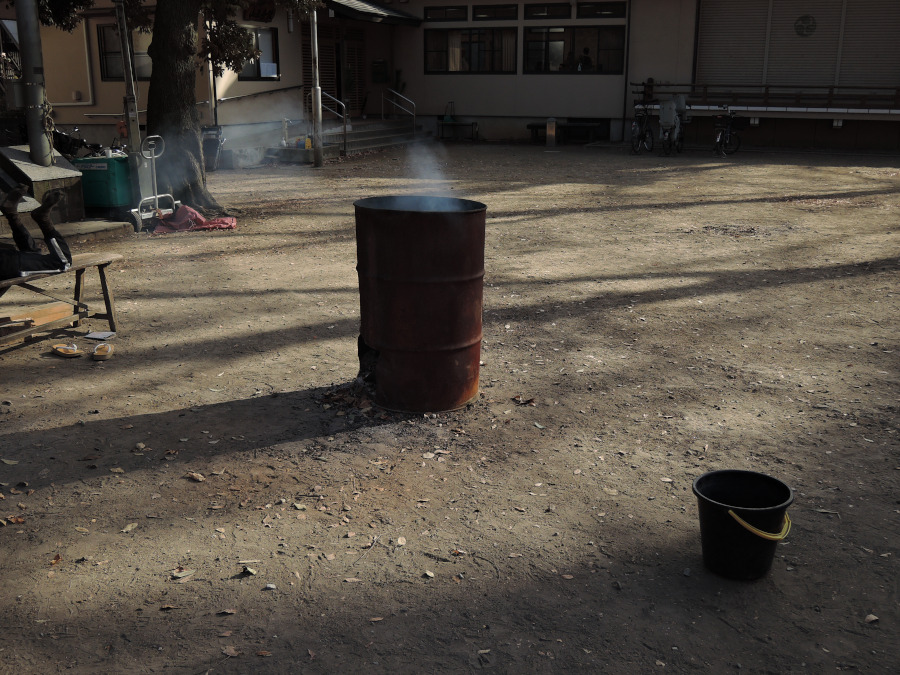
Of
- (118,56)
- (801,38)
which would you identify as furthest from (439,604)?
(801,38)

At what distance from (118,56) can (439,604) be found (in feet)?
72.0

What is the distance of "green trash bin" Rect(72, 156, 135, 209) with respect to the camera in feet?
38.4

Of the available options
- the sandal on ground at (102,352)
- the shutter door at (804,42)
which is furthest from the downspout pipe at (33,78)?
the shutter door at (804,42)

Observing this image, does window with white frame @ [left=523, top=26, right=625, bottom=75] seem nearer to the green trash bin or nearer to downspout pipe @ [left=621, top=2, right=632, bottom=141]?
downspout pipe @ [left=621, top=2, right=632, bottom=141]

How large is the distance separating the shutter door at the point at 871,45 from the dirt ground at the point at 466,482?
1859 cm

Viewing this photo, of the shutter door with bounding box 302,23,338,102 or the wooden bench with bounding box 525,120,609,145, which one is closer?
the shutter door with bounding box 302,23,338,102

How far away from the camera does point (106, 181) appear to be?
1176 centimetres

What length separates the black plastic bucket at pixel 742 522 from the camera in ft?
11.2

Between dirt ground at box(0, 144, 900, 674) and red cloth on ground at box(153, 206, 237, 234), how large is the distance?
2773mm

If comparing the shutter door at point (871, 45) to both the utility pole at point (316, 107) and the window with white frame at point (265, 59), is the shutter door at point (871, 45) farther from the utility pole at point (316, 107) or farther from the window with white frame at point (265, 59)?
the window with white frame at point (265, 59)

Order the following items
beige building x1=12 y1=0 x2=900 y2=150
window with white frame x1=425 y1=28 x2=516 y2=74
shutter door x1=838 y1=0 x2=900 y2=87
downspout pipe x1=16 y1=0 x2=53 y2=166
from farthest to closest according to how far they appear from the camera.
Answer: window with white frame x1=425 y1=28 x2=516 y2=74 < shutter door x1=838 y1=0 x2=900 y2=87 < beige building x1=12 y1=0 x2=900 y2=150 < downspout pipe x1=16 y1=0 x2=53 y2=166

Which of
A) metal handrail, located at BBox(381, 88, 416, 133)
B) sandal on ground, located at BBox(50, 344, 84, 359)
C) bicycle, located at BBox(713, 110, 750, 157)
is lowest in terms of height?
sandal on ground, located at BBox(50, 344, 84, 359)

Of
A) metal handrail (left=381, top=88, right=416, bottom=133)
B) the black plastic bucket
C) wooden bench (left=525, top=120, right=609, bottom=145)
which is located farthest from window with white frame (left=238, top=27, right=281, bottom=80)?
the black plastic bucket

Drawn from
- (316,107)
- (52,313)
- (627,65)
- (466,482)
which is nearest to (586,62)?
(627,65)
